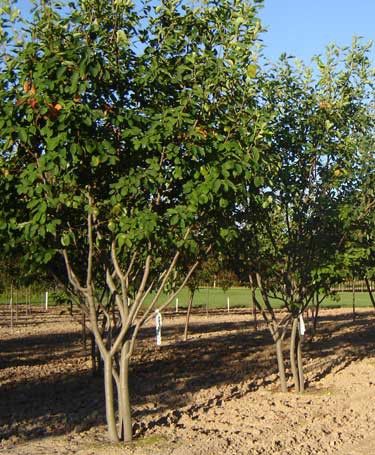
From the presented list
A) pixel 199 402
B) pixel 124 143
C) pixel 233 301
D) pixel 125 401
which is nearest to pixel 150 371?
pixel 199 402

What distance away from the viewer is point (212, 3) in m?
7.05

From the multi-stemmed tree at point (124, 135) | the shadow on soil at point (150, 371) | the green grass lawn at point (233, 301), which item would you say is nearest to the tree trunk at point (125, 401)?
the multi-stemmed tree at point (124, 135)

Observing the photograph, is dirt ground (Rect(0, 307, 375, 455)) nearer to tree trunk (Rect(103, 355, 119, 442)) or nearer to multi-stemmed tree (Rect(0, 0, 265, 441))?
tree trunk (Rect(103, 355, 119, 442))

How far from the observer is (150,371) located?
1334cm

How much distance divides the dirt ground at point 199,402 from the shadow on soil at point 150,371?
2cm

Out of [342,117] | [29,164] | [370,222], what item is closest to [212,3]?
[29,164]

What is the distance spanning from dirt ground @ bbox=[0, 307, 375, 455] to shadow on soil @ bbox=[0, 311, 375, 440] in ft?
0.07

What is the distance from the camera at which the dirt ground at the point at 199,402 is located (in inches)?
280

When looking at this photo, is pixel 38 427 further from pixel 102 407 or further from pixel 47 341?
pixel 47 341

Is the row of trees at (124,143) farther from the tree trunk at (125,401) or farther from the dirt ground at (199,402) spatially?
the dirt ground at (199,402)

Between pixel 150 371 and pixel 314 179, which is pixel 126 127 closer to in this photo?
pixel 314 179

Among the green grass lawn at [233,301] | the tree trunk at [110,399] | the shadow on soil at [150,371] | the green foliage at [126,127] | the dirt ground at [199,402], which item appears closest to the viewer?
the green foliage at [126,127]

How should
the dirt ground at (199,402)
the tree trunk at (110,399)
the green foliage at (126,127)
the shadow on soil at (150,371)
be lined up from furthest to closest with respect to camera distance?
the shadow on soil at (150,371)
the dirt ground at (199,402)
the tree trunk at (110,399)
the green foliage at (126,127)

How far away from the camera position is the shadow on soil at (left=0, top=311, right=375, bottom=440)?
9039mm
